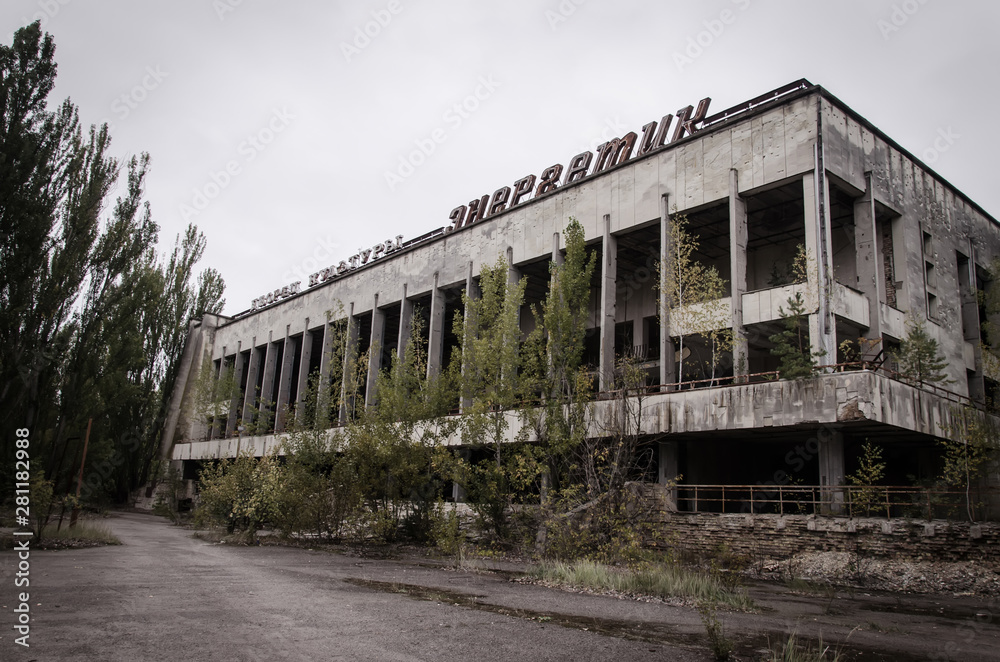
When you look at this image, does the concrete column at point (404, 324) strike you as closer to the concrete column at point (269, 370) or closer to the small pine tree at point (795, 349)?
the concrete column at point (269, 370)

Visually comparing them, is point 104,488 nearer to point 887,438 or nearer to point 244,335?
point 244,335

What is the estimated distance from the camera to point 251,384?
49.9m

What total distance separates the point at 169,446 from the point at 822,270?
5046 centimetres

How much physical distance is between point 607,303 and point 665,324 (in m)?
3.07

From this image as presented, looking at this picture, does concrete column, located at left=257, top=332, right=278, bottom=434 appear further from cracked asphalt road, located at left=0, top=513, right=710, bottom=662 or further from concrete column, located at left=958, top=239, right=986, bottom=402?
concrete column, located at left=958, top=239, right=986, bottom=402

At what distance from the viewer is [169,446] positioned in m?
52.6

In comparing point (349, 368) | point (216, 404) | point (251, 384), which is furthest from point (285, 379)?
point (349, 368)

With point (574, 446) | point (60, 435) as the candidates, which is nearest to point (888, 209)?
point (574, 446)

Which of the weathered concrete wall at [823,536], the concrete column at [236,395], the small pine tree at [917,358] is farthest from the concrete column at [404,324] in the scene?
the small pine tree at [917,358]

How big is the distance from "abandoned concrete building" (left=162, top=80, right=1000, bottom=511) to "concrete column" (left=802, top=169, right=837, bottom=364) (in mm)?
47

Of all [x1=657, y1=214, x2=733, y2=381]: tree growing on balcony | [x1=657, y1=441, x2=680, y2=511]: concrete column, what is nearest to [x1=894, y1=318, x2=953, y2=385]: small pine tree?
[x1=657, y1=214, x2=733, y2=381]: tree growing on balcony

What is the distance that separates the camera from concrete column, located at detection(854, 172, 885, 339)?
22672mm

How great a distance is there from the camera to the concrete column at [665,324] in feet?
78.7

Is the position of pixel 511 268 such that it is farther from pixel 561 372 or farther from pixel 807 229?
pixel 807 229
